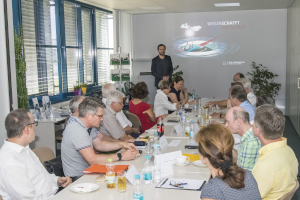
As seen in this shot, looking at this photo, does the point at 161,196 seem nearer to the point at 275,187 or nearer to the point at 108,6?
the point at 275,187

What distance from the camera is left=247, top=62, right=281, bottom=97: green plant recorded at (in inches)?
448

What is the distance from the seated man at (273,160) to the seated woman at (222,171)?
1.27ft

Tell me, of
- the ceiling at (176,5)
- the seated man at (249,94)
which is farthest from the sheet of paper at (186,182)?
the ceiling at (176,5)

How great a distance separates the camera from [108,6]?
10.7 metres

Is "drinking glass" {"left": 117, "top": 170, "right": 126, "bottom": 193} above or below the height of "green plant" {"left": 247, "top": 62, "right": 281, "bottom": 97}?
below

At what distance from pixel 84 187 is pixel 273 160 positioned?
53.1 inches

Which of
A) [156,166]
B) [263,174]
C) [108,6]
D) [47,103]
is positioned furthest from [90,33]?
[263,174]

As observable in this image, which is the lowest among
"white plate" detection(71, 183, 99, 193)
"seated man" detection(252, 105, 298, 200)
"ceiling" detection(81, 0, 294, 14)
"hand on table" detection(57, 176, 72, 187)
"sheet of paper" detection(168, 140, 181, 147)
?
"hand on table" detection(57, 176, 72, 187)

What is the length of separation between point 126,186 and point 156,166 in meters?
0.33

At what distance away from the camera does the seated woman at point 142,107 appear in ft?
20.8

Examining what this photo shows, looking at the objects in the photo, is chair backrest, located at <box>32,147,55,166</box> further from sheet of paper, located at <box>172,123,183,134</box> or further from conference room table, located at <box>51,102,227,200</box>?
sheet of paper, located at <box>172,123,183,134</box>

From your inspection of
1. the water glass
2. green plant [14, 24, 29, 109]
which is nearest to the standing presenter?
green plant [14, 24, 29, 109]

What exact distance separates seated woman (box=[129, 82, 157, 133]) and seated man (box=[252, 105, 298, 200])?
11.9ft

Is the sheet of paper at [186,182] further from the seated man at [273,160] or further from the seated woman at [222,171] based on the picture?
the seated woman at [222,171]
